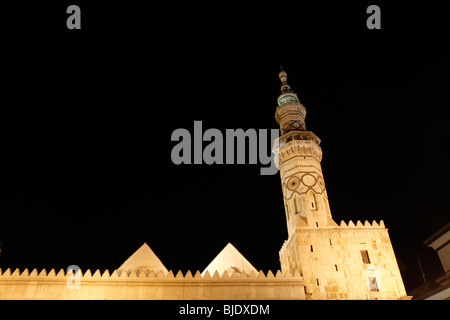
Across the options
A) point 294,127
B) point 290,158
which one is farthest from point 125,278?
point 294,127

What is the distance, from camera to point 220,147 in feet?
97.4

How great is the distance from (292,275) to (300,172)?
28.4ft

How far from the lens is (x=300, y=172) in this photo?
2722 centimetres

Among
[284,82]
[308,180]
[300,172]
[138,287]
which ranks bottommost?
[138,287]

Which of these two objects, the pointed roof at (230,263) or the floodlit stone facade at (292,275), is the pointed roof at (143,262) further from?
the pointed roof at (230,263)

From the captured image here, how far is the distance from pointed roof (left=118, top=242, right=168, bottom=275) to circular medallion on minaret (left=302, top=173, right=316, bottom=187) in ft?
41.1

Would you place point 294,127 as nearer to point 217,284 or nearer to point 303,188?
point 303,188

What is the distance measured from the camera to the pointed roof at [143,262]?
23.3 meters

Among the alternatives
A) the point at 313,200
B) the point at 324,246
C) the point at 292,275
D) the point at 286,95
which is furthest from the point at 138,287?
the point at 286,95

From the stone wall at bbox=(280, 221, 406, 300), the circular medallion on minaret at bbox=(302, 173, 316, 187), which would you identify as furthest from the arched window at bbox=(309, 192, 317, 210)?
the stone wall at bbox=(280, 221, 406, 300)

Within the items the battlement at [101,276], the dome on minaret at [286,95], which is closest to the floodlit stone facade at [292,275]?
the battlement at [101,276]

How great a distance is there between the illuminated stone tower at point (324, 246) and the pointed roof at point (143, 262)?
9302 millimetres

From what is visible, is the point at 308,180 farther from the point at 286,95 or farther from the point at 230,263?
the point at 286,95
